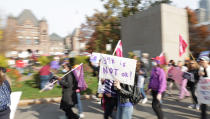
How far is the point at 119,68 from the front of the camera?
3.45 m

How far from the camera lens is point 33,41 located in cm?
6294

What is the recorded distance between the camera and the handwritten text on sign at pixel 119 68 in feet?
11.0

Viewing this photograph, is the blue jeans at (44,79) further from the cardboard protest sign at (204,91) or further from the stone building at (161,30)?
the stone building at (161,30)

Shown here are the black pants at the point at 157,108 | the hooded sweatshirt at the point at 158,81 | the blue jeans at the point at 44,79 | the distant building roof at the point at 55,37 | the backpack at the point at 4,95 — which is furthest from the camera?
the distant building roof at the point at 55,37

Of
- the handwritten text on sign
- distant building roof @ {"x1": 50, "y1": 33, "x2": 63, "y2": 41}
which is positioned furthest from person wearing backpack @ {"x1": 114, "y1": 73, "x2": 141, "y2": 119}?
distant building roof @ {"x1": 50, "y1": 33, "x2": 63, "y2": 41}

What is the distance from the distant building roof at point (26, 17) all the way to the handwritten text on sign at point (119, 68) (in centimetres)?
6849

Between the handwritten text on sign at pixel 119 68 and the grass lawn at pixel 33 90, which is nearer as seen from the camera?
the handwritten text on sign at pixel 119 68

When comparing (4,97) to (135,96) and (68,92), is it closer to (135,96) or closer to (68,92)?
(68,92)

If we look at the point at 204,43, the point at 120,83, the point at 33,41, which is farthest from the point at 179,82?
the point at 33,41

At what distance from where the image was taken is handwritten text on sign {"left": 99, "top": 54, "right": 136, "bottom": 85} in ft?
11.0

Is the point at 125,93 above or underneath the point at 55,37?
underneath

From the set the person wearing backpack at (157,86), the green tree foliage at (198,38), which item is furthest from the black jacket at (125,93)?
the green tree foliage at (198,38)

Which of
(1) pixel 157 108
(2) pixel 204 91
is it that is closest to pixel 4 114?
(1) pixel 157 108

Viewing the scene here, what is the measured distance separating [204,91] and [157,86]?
1190 millimetres
